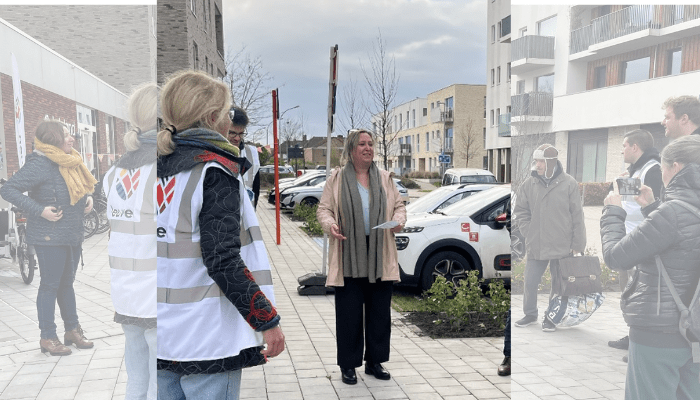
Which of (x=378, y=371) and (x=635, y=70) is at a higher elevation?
(x=635, y=70)

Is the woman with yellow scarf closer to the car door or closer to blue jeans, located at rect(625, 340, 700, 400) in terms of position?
blue jeans, located at rect(625, 340, 700, 400)

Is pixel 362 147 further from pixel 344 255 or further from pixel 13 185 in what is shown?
pixel 13 185

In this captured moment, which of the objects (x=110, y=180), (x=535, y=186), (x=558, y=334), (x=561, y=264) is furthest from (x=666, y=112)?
(x=110, y=180)

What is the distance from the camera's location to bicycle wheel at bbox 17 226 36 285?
2197 mm

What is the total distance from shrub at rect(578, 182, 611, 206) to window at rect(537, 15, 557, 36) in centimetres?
65

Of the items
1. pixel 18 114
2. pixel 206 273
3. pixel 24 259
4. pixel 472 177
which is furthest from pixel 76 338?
pixel 472 177

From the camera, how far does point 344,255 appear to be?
4.13m

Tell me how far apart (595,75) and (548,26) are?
0.28m

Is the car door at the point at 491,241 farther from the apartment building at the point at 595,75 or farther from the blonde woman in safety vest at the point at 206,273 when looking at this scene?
the blonde woman in safety vest at the point at 206,273

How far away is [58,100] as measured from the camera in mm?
2275

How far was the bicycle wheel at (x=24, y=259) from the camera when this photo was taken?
7.21ft

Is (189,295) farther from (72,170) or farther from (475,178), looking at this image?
(475,178)

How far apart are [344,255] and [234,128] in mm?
1541

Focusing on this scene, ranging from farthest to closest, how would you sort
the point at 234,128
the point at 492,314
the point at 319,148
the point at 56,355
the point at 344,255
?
the point at 319,148, the point at 492,314, the point at 234,128, the point at 344,255, the point at 56,355
